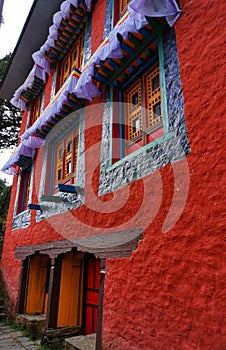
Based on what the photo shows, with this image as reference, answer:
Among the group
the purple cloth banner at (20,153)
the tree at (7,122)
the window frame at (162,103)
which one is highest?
the tree at (7,122)

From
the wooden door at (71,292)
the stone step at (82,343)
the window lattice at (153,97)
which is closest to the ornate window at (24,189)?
the wooden door at (71,292)

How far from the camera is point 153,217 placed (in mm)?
3301

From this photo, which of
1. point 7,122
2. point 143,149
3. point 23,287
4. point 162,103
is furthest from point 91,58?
point 7,122

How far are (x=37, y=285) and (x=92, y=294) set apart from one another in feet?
7.47

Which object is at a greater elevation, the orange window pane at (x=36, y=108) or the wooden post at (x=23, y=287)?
the orange window pane at (x=36, y=108)

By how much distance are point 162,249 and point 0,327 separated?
6.04m

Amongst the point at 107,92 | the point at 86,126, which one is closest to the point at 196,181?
the point at 107,92

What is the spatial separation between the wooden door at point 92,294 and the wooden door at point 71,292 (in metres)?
0.18

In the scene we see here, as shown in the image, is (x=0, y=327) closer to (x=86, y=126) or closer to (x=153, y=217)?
(x=86, y=126)

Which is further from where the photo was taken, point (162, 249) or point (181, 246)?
point (162, 249)

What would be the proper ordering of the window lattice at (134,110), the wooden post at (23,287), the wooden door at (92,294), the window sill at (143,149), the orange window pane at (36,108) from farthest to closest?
the orange window pane at (36,108), the wooden post at (23,287), the wooden door at (92,294), the window lattice at (134,110), the window sill at (143,149)

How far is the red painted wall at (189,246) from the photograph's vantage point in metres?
2.54

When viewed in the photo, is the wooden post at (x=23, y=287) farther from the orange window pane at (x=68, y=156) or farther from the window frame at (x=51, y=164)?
the orange window pane at (x=68, y=156)

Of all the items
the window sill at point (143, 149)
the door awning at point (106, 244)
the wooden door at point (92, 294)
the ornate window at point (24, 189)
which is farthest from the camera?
the ornate window at point (24, 189)
